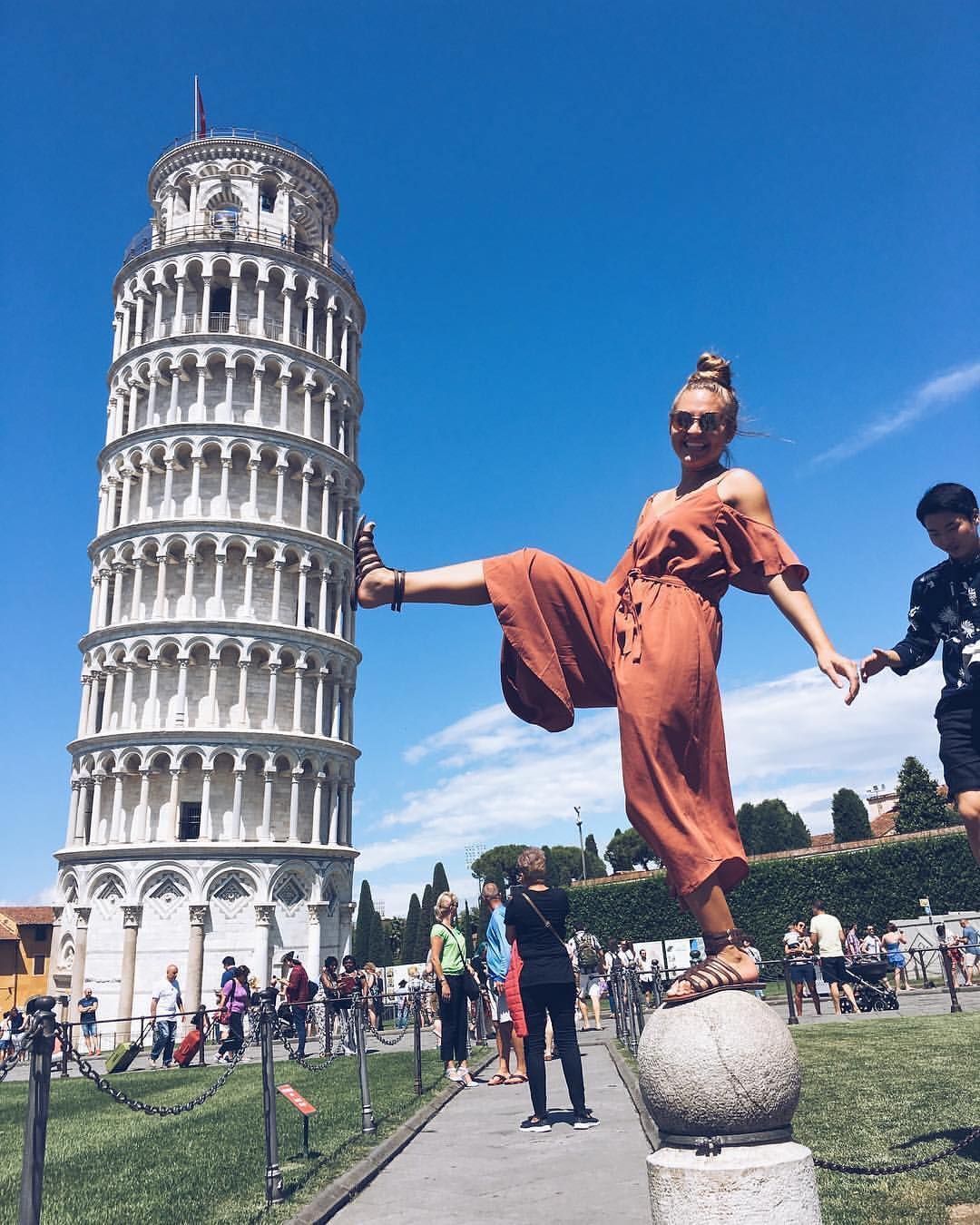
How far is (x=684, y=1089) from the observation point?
3.33 metres

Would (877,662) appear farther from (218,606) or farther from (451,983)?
(218,606)

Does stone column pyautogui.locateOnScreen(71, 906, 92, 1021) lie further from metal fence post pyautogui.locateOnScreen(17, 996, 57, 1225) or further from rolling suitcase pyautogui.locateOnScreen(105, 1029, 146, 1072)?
metal fence post pyautogui.locateOnScreen(17, 996, 57, 1225)

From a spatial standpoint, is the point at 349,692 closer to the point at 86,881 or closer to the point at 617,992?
the point at 86,881

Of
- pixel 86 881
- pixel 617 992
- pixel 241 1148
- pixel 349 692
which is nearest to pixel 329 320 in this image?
pixel 349 692

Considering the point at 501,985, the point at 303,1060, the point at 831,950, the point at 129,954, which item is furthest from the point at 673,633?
the point at 129,954

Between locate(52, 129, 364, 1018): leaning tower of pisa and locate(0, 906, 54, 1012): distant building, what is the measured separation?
25.3 m

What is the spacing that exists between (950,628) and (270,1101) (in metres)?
5.35

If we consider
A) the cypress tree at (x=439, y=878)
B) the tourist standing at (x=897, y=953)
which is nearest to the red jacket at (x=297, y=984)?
the tourist standing at (x=897, y=953)

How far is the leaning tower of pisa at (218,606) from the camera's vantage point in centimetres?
3906

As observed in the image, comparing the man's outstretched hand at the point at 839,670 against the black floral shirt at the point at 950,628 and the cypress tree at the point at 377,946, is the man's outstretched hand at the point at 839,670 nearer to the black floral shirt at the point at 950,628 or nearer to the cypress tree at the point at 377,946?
the black floral shirt at the point at 950,628

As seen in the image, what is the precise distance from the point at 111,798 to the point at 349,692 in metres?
11.5

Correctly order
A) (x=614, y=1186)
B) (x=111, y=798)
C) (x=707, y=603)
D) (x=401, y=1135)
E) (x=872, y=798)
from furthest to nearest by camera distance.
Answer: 1. (x=872, y=798)
2. (x=111, y=798)
3. (x=401, y=1135)
4. (x=614, y=1186)
5. (x=707, y=603)

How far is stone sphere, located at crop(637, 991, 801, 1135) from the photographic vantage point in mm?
3295

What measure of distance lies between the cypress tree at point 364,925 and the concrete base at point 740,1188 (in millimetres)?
66371
